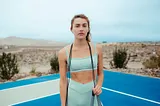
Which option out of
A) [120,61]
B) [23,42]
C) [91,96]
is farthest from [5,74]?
[23,42]

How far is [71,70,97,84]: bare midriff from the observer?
1.44 m

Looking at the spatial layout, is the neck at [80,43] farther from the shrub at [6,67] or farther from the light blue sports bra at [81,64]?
the shrub at [6,67]

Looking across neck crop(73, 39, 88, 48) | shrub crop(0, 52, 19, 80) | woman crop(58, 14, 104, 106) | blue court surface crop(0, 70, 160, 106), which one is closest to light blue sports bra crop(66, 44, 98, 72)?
woman crop(58, 14, 104, 106)

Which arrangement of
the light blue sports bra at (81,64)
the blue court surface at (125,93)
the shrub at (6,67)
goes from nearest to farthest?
the light blue sports bra at (81,64)
the blue court surface at (125,93)
the shrub at (6,67)

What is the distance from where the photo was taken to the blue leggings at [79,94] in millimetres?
1450

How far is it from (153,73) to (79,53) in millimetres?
5877

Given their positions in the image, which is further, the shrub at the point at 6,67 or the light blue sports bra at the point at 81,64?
the shrub at the point at 6,67

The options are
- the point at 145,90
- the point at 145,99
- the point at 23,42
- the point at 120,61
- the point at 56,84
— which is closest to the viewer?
the point at 145,99

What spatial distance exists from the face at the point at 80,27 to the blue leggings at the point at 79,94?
1.09 feet

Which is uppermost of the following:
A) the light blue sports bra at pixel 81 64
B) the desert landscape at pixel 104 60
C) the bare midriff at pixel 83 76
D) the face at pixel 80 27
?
the face at pixel 80 27

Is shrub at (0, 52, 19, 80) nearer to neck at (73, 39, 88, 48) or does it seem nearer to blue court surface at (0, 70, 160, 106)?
blue court surface at (0, 70, 160, 106)

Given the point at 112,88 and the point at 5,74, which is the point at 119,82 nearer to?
the point at 112,88

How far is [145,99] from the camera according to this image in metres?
3.99

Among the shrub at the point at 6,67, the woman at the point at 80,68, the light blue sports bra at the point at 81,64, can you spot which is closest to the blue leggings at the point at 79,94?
the woman at the point at 80,68
